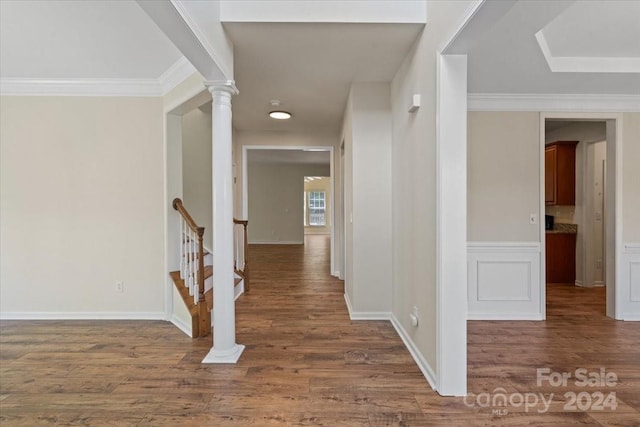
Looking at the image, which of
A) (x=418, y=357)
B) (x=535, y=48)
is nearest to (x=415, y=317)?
(x=418, y=357)

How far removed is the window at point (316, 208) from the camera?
15.0 meters

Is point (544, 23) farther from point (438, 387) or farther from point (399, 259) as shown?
point (438, 387)

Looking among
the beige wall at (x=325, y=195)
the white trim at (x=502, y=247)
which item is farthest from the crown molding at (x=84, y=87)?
the beige wall at (x=325, y=195)

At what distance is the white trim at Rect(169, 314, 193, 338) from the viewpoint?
9.77 ft

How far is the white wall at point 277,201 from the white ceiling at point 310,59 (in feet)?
19.8

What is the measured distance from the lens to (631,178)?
3.38 meters

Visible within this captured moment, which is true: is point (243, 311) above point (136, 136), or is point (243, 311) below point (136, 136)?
below

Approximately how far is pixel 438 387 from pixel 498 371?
62cm

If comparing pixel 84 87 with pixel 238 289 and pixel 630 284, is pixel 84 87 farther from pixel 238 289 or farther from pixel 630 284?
pixel 630 284

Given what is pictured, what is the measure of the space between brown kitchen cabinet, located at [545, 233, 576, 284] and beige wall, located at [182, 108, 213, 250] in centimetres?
521

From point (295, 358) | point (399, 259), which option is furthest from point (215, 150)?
point (399, 259)

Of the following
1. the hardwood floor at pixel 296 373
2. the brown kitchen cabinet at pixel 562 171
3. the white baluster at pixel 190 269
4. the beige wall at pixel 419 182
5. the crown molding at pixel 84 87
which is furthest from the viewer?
the brown kitchen cabinet at pixel 562 171

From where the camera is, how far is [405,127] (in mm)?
2723

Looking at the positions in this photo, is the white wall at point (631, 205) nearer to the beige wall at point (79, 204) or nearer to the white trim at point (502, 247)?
the white trim at point (502, 247)
